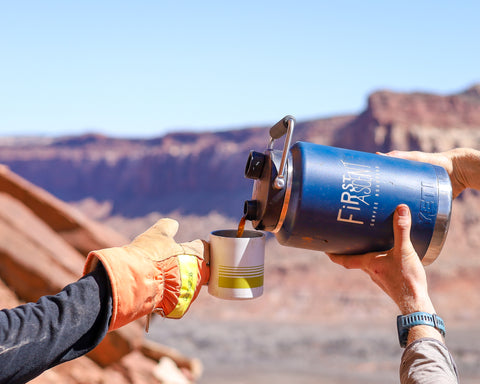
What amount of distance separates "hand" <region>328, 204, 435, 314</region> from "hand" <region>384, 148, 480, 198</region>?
46cm

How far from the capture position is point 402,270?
1528 mm

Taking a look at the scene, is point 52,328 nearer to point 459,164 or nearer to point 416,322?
point 416,322

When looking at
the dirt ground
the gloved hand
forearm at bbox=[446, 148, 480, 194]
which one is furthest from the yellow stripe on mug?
the dirt ground

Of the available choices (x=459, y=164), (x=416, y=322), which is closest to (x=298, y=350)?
(x=459, y=164)

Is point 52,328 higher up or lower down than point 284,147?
lower down

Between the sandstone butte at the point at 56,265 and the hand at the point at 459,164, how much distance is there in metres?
2.92

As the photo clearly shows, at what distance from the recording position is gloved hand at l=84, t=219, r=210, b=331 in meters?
1.21

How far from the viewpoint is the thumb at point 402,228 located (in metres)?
1.57

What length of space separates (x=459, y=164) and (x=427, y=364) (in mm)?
1092

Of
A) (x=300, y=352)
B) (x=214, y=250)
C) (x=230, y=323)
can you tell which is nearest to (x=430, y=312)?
(x=214, y=250)

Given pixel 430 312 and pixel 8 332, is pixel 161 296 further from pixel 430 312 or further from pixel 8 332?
pixel 430 312

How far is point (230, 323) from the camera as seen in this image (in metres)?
15.0

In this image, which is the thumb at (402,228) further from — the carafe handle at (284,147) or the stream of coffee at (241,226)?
the stream of coffee at (241,226)

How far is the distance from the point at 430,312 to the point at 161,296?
872mm
